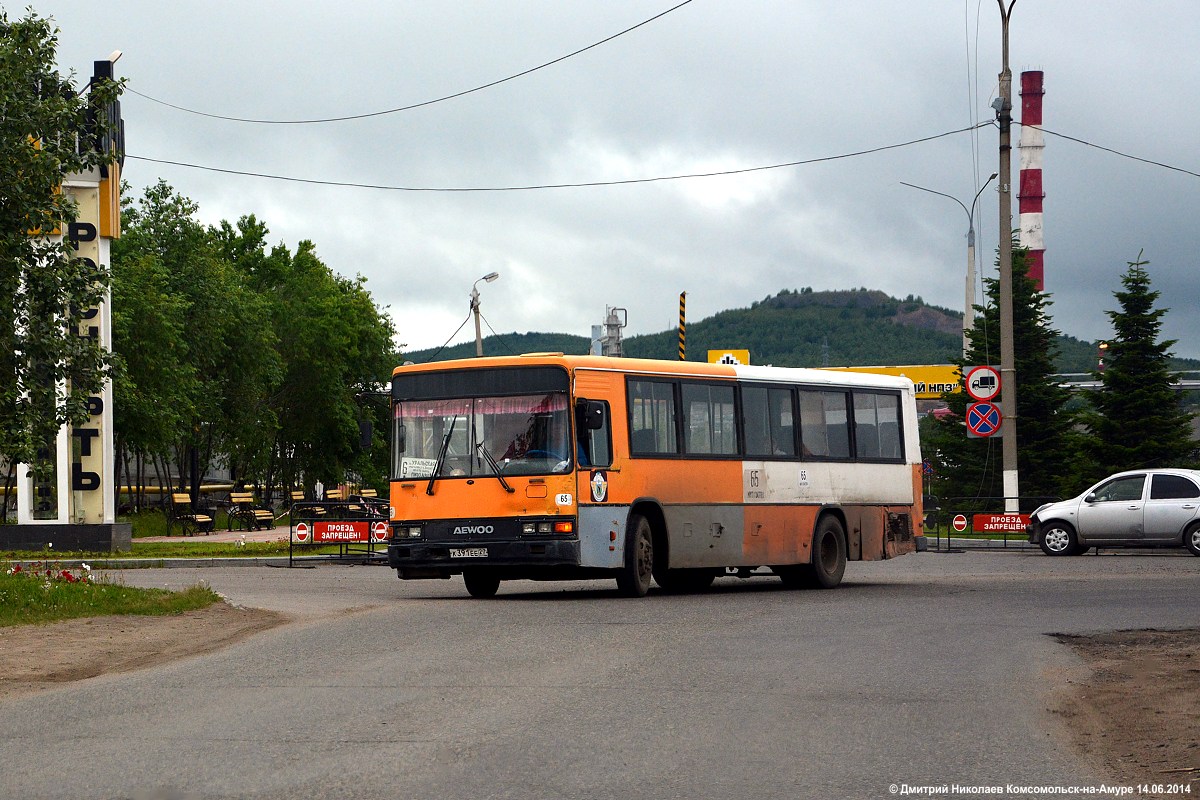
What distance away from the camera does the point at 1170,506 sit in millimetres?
30656

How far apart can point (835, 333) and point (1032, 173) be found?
89914mm

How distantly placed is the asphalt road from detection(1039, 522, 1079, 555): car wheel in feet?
44.1

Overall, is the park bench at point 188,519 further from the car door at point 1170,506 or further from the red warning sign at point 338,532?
the car door at point 1170,506

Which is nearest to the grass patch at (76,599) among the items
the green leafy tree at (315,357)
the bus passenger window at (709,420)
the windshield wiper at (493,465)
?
the windshield wiper at (493,465)

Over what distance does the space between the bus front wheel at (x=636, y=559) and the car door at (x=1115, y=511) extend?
14195mm

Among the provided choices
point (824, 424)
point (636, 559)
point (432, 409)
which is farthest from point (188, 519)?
point (636, 559)

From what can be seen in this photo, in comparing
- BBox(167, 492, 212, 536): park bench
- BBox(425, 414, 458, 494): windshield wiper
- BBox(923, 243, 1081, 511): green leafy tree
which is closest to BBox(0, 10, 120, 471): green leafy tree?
BBox(425, 414, 458, 494): windshield wiper

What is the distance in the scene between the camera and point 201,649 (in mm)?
14117

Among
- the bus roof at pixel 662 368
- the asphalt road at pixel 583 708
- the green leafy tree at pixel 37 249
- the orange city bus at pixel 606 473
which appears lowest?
the asphalt road at pixel 583 708

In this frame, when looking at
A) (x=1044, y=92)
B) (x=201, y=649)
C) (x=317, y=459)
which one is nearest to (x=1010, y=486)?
(x=201, y=649)

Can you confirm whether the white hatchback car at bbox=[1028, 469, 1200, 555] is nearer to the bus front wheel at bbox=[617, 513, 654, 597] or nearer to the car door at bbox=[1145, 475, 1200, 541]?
the car door at bbox=[1145, 475, 1200, 541]

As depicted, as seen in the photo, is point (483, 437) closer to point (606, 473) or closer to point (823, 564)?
point (606, 473)

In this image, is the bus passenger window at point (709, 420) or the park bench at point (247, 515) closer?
the bus passenger window at point (709, 420)

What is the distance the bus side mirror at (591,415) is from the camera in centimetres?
1936
